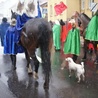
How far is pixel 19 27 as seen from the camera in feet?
26.0

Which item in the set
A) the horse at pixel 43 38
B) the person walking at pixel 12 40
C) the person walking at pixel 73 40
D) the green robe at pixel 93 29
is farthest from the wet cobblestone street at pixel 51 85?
the green robe at pixel 93 29

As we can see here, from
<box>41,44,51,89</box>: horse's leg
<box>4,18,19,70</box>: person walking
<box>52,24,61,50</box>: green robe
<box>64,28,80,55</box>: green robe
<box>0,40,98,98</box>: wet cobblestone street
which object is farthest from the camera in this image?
<box>52,24,61,50</box>: green robe

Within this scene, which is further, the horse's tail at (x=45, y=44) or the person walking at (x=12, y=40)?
the person walking at (x=12, y=40)

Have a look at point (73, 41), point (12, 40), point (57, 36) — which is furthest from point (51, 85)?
point (57, 36)

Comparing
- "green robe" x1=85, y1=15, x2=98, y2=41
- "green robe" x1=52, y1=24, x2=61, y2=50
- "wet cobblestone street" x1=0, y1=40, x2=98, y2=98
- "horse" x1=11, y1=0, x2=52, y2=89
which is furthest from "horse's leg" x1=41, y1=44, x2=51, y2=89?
"green robe" x1=52, y1=24, x2=61, y2=50

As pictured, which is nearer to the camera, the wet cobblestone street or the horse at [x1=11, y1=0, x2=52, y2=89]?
the wet cobblestone street

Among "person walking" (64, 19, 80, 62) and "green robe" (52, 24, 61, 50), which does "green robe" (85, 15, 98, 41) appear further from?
"green robe" (52, 24, 61, 50)

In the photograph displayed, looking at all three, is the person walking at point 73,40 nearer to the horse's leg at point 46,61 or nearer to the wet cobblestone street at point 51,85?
the wet cobblestone street at point 51,85

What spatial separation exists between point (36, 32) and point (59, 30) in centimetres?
836

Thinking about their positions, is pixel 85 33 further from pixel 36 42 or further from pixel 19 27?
pixel 36 42

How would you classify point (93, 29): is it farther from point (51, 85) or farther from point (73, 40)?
point (51, 85)

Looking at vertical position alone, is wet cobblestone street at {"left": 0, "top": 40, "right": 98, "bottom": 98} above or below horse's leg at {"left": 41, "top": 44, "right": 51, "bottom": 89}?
below

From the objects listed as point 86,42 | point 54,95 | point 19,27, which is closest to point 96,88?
point 54,95

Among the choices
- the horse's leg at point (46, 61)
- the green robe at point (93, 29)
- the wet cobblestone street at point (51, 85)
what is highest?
the green robe at point (93, 29)
